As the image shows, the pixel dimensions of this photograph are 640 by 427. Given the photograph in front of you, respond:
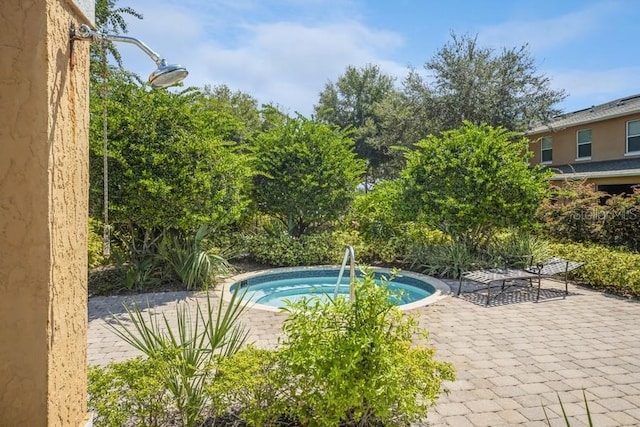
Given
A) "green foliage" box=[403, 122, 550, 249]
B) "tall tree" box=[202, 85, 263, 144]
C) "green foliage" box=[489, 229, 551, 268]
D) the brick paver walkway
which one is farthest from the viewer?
"tall tree" box=[202, 85, 263, 144]

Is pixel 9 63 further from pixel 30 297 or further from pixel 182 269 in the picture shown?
pixel 182 269

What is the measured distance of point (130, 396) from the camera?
124 inches

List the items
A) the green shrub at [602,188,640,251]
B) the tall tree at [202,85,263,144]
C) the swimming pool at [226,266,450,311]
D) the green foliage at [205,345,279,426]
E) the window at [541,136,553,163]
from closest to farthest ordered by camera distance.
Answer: the green foliage at [205,345,279,426]
the swimming pool at [226,266,450,311]
the green shrub at [602,188,640,251]
the window at [541,136,553,163]
the tall tree at [202,85,263,144]

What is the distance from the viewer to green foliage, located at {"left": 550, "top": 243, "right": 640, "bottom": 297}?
8.36m

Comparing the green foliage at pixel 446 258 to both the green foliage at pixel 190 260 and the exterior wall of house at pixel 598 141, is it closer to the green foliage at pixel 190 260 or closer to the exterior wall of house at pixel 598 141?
the green foliage at pixel 190 260

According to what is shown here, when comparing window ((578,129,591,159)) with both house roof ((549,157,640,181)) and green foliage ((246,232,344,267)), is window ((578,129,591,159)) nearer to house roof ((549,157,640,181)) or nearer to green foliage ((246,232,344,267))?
house roof ((549,157,640,181))

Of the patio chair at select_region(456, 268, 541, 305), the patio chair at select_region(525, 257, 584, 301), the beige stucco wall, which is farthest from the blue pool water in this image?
the beige stucco wall

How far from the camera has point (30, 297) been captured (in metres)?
2.23

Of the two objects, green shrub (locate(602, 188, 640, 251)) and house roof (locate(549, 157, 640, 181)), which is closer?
green shrub (locate(602, 188, 640, 251))

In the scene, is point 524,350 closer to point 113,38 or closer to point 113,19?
point 113,38

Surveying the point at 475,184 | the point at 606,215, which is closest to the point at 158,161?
the point at 475,184

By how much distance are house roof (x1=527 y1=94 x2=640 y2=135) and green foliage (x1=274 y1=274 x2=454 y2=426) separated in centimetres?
2049

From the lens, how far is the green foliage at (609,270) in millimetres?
8359

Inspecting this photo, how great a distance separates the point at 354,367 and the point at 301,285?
26.7ft
